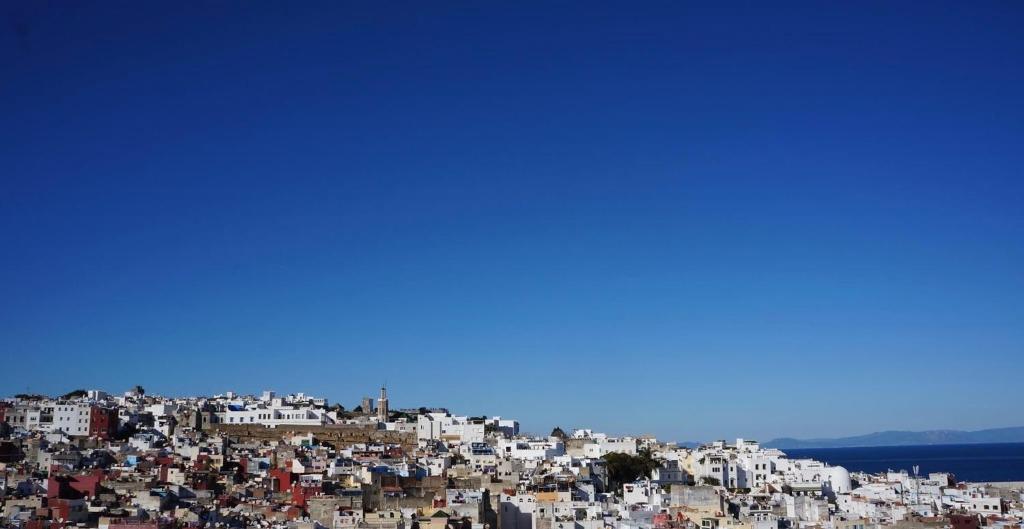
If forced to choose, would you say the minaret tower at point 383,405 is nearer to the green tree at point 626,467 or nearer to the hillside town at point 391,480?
the hillside town at point 391,480

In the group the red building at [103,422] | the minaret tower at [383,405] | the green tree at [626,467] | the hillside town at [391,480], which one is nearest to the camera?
the hillside town at [391,480]

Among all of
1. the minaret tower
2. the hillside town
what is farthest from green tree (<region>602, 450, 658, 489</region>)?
the minaret tower

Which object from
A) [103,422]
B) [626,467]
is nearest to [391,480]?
[626,467]

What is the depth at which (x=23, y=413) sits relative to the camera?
193 feet

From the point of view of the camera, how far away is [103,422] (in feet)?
190

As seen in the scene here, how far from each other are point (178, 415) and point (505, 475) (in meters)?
28.9

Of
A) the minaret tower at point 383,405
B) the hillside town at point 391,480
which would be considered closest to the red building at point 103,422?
the hillside town at point 391,480

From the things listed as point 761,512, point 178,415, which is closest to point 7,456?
point 178,415

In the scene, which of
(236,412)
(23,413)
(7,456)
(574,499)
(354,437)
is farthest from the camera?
(236,412)

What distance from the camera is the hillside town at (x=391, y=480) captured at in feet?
113

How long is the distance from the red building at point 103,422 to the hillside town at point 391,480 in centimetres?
8

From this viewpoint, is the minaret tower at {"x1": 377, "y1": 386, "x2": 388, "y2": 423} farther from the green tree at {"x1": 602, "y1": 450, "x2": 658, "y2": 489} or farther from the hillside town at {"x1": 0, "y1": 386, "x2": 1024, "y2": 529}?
the green tree at {"x1": 602, "y1": 450, "x2": 658, "y2": 489}

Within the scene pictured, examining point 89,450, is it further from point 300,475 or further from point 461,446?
point 461,446

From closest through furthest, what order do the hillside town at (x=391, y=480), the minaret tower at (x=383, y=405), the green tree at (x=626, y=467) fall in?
the hillside town at (x=391, y=480), the green tree at (x=626, y=467), the minaret tower at (x=383, y=405)
